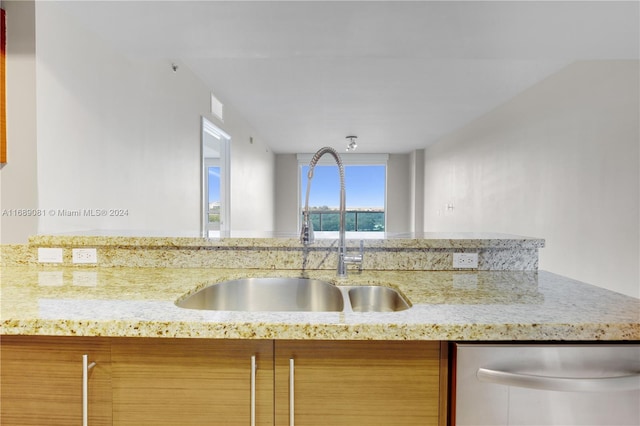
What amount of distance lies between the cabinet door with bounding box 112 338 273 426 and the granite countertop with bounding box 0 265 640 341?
0.06m

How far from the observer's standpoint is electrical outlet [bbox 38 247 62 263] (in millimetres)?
1439

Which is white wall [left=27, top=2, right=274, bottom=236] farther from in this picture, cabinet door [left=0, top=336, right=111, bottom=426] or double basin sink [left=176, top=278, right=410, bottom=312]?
cabinet door [left=0, top=336, right=111, bottom=426]

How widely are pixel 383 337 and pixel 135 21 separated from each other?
1807 millimetres

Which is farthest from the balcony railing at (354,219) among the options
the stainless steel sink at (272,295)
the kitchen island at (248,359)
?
the kitchen island at (248,359)

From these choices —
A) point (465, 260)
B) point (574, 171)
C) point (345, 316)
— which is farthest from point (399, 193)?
point (345, 316)

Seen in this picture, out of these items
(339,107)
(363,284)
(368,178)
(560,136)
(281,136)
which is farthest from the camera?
(368,178)

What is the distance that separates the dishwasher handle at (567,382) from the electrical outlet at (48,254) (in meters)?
1.70

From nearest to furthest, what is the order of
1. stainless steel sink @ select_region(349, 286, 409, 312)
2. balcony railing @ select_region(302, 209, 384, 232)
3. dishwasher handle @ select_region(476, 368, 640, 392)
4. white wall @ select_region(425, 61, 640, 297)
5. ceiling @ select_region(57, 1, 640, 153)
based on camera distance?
dishwasher handle @ select_region(476, 368, 640, 392)
stainless steel sink @ select_region(349, 286, 409, 312)
ceiling @ select_region(57, 1, 640, 153)
white wall @ select_region(425, 61, 640, 297)
balcony railing @ select_region(302, 209, 384, 232)

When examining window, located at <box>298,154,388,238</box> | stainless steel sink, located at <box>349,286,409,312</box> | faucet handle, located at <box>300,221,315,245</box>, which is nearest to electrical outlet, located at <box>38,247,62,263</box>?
faucet handle, located at <box>300,221,315,245</box>

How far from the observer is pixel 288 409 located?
2.67ft

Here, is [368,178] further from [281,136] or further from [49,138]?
[49,138]

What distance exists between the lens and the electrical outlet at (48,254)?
1.44 metres

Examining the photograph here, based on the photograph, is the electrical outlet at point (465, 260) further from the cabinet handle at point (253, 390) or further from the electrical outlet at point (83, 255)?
the electrical outlet at point (83, 255)

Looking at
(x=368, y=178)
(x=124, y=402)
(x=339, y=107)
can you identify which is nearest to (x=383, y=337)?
(x=124, y=402)
